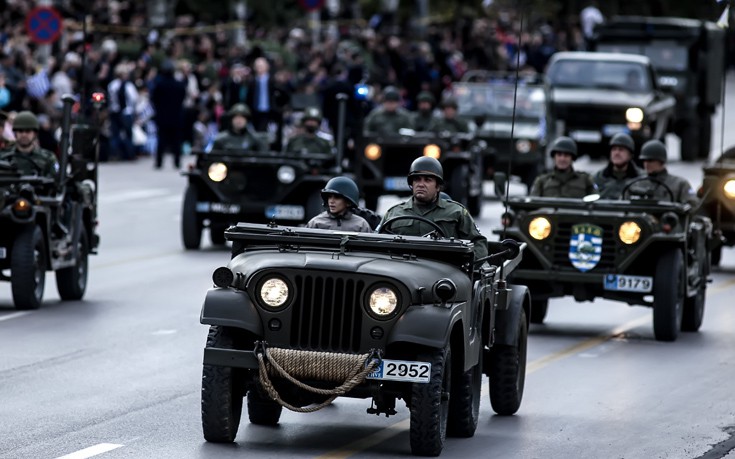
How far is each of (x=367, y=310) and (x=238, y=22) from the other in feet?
125

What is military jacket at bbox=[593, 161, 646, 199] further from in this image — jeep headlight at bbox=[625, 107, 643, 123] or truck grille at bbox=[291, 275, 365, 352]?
jeep headlight at bbox=[625, 107, 643, 123]

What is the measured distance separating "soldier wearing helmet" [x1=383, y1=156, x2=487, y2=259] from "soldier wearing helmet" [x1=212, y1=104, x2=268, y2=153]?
1270cm

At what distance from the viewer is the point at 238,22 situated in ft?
160

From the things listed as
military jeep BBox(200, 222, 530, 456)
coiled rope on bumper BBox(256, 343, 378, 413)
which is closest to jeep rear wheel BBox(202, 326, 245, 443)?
military jeep BBox(200, 222, 530, 456)

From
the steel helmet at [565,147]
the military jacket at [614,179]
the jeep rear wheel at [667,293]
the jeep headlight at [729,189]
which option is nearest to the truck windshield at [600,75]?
the jeep headlight at [729,189]

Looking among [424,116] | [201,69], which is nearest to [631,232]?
[424,116]

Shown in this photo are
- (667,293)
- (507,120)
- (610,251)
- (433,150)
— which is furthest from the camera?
(507,120)

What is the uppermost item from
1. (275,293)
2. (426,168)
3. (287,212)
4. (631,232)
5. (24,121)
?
(426,168)

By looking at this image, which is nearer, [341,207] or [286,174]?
[341,207]

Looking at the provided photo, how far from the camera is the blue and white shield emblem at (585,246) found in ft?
57.7

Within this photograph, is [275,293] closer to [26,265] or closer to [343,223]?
[343,223]

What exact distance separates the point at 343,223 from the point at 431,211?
56 centimetres

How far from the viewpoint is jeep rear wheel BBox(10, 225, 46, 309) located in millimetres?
18078

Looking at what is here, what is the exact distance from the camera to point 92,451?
11.3 meters
